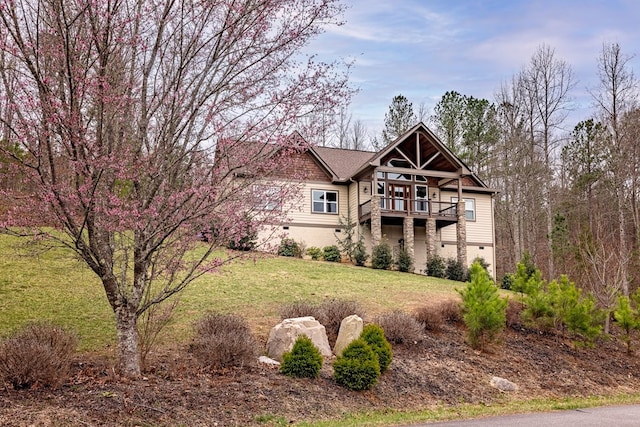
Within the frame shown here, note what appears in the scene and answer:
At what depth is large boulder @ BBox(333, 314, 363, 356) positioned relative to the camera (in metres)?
9.95

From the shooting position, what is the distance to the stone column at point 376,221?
24.5m

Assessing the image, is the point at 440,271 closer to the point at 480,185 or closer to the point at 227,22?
the point at 480,185

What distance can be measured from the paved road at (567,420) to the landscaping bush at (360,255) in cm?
1490

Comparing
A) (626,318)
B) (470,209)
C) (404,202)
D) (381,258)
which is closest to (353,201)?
(404,202)

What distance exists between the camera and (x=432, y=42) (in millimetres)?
10141

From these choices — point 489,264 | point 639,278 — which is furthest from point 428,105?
point 639,278

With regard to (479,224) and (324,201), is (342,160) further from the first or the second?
(479,224)

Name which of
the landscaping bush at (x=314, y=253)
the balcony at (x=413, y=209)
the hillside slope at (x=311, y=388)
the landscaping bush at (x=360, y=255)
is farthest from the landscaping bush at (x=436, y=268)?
the hillside slope at (x=311, y=388)

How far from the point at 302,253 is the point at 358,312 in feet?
41.7

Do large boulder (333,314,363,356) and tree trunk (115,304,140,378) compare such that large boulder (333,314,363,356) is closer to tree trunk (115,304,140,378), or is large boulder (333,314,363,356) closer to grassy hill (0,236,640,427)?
grassy hill (0,236,640,427)

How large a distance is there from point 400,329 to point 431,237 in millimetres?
15644

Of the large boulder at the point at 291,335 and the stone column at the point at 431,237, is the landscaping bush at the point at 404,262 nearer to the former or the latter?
the stone column at the point at 431,237

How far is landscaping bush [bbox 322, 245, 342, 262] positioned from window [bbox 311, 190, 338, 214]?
2453 mm

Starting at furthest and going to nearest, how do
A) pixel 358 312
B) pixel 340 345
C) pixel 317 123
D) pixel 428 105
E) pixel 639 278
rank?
pixel 428 105 → pixel 639 278 → pixel 358 312 → pixel 340 345 → pixel 317 123
